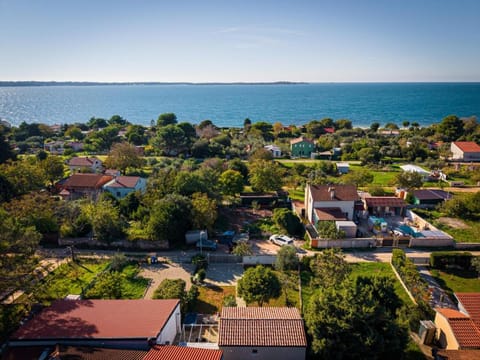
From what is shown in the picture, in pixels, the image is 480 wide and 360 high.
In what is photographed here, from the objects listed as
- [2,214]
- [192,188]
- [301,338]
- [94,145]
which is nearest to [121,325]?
[301,338]

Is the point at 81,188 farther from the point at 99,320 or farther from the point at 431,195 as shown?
the point at 431,195

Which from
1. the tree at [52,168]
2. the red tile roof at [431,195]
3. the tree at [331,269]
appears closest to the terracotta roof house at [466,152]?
the red tile roof at [431,195]

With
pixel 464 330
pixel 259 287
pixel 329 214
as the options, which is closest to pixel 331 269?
pixel 259 287

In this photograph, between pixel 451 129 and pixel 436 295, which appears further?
pixel 451 129

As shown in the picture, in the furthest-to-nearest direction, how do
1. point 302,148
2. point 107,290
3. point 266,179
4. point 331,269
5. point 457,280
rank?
point 302,148
point 266,179
point 457,280
point 331,269
point 107,290

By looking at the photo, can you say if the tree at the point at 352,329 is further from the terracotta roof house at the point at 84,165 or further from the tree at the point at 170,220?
the terracotta roof house at the point at 84,165

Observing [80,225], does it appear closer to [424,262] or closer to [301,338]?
[301,338]

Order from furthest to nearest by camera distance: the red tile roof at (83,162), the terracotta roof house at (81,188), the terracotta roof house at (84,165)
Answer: the red tile roof at (83,162)
the terracotta roof house at (84,165)
the terracotta roof house at (81,188)

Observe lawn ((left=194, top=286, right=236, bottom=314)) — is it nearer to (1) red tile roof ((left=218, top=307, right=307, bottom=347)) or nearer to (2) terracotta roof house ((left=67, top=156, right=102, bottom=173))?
(1) red tile roof ((left=218, top=307, right=307, bottom=347))
